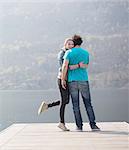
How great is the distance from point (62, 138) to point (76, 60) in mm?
958

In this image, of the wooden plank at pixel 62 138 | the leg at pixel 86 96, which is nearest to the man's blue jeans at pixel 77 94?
the leg at pixel 86 96

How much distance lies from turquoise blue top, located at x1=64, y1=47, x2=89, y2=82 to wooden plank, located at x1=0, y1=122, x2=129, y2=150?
0.56 meters

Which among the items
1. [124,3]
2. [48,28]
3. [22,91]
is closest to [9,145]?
[124,3]

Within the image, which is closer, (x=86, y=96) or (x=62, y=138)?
(x=62, y=138)

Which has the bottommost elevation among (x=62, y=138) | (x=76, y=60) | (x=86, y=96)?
(x=62, y=138)

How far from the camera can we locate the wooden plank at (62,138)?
4.77m

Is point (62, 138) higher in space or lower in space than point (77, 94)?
lower

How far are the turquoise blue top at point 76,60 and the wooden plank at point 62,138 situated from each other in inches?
22.2

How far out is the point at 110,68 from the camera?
168ft

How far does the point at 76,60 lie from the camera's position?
596 centimetres

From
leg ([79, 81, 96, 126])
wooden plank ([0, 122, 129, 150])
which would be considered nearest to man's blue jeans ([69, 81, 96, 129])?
leg ([79, 81, 96, 126])

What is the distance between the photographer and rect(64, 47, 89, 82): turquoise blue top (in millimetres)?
5938

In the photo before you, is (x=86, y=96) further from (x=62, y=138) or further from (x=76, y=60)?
(x=62, y=138)

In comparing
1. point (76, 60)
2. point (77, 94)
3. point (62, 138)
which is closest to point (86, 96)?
point (77, 94)
